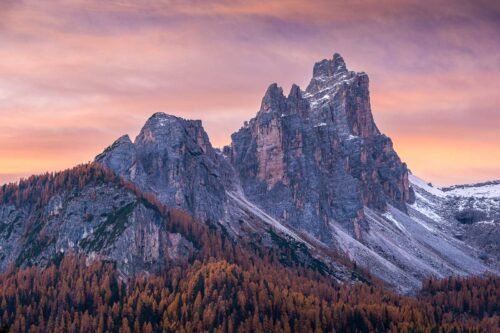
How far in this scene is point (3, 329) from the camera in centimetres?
6794
